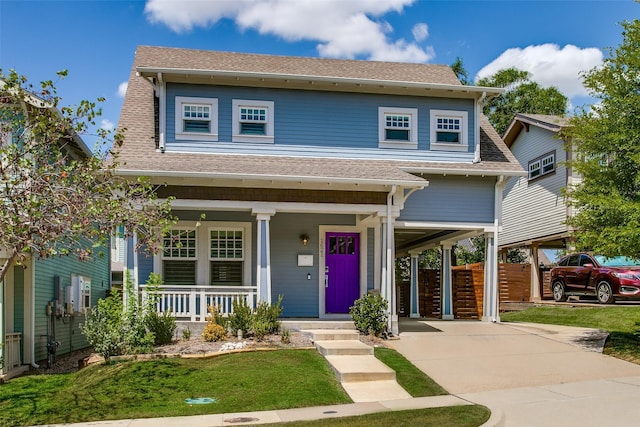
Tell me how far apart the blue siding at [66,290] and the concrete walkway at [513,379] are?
6.35 meters

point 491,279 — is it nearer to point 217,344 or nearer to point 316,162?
point 316,162

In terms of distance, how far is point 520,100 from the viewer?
40719 millimetres

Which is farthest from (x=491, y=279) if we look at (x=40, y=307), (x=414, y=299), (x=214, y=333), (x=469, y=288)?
(x=40, y=307)

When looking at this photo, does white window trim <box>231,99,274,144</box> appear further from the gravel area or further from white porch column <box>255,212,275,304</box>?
the gravel area

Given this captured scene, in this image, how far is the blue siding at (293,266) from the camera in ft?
54.7

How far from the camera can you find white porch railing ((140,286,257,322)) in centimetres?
1444

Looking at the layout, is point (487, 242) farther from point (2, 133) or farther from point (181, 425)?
point (2, 133)

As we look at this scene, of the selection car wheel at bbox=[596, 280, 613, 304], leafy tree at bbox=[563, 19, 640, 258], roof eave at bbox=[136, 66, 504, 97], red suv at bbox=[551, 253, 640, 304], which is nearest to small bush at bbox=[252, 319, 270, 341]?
roof eave at bbox=[136, 66, 504, 97]

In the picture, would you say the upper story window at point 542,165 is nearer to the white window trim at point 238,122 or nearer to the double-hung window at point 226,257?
the white window trim at point 238,122

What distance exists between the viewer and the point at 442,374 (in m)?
11.7

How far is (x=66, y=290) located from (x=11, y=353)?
375 centimetres

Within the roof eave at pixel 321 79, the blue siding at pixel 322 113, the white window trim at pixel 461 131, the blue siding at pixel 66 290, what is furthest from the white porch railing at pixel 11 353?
the white window trim at pixel 461 131

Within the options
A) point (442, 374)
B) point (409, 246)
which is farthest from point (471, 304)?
point (442, 374)

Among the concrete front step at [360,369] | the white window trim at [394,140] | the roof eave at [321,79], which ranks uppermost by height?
the roof eave at [321,79]
